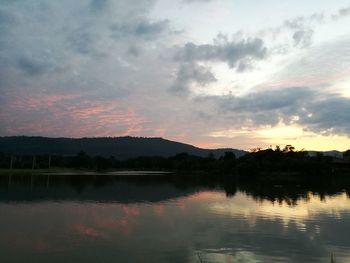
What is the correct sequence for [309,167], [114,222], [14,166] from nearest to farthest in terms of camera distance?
[114,222] < [309,167] < [14,166]

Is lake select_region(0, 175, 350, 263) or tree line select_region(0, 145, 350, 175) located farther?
tree line select_region(0, 145, 350, 175)

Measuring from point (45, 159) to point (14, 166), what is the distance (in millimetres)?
32299

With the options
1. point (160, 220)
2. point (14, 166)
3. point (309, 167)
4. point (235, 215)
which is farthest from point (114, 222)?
point (14, 166)

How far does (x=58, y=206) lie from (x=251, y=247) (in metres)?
24.2

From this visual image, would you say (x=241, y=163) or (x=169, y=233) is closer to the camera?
(x=169, y=233)

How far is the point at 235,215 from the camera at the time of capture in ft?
117

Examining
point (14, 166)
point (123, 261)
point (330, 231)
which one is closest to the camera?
point (123, 261)

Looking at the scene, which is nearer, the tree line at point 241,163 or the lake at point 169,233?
the lake at point 169,233

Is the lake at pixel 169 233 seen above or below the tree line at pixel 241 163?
below

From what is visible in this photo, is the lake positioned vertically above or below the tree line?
below

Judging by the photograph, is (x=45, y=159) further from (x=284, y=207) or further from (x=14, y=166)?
(x=284, y=207)

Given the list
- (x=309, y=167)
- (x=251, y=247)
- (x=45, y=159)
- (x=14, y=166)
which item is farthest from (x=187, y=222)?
(x=45, y=159)

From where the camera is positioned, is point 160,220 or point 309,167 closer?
point 160,220

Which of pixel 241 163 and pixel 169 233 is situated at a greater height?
pixel 241 163
